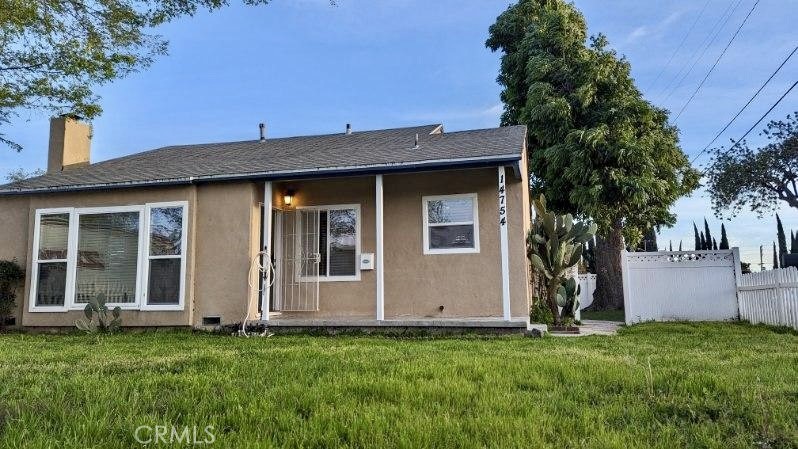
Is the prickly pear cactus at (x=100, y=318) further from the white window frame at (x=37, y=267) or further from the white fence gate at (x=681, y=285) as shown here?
the white fence gate at (x=681, y=285)

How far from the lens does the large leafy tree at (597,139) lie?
14.5 metres

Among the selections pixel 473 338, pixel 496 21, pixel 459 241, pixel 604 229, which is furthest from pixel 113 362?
pixel 496 21

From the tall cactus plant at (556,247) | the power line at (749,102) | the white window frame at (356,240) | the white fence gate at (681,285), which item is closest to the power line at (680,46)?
the power line at (749,102)

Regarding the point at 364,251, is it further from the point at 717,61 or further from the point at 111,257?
the point at 717,61

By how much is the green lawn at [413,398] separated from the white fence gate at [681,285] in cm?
577

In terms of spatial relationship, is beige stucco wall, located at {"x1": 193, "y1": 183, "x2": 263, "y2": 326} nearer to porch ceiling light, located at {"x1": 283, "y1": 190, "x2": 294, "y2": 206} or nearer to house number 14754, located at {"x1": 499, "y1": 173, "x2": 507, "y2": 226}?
porch ceiling light, located at {"x1": 283, "y1": 190, "x2": 294, "y2": 206}

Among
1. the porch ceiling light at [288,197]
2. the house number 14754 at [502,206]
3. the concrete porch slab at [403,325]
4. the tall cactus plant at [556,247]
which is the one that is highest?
the porch ceiling light at [288,197]

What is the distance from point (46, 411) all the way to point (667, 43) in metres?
19.1

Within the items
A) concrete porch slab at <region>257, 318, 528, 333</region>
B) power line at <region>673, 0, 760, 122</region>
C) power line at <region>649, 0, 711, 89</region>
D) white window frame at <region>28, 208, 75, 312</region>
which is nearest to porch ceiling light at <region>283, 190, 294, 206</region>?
concrete porch slab at <region>257, 318, 528, 333</region>

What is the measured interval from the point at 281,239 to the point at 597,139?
341 inches

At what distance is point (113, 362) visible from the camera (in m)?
5.23

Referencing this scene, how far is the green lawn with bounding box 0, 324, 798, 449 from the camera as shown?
285cm

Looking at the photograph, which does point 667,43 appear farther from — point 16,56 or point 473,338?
point 16,56

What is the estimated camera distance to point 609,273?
16906 millimetres
